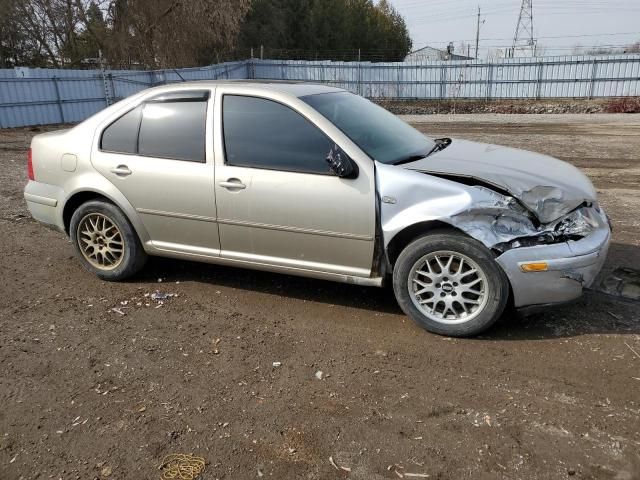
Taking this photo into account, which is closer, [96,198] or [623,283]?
[623,283]

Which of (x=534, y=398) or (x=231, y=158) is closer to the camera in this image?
(x=534, y=398)

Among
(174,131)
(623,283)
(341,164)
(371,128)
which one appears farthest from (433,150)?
(174,131)

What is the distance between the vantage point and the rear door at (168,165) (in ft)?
14.4

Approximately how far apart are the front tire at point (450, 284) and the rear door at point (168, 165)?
1.61m

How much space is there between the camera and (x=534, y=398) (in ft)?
10.3

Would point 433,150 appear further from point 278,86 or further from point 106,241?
point 106,241

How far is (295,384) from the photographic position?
3.37 metres

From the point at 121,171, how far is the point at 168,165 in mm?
489

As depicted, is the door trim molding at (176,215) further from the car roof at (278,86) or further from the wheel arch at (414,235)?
the wheel arch at (414,235)

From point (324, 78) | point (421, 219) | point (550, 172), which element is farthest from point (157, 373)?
point (324, 78)

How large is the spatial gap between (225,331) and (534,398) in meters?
2.16

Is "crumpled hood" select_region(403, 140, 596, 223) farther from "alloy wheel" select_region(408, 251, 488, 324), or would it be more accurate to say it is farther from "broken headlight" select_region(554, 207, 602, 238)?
"alloy wheel" select_region(408, 251, 488, 324)

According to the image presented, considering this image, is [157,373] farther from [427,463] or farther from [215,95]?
[215,95]

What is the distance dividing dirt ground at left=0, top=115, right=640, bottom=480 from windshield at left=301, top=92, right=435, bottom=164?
4.03 feet
